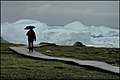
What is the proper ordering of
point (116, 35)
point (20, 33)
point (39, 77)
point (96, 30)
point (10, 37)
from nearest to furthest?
point (39, 77)
point (10, 37)
point (20, 33)
point (116, 35)
point (96, 30)

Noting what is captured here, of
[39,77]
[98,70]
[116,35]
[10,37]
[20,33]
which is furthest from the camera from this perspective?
[116,35]

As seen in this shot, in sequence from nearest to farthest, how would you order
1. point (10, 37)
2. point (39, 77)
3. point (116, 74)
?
point (39, 77) < point (116, 74) < point (10, 37)

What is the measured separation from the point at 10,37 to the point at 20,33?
718 cm

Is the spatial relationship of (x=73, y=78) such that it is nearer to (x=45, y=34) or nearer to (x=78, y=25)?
(x=45, y=34)

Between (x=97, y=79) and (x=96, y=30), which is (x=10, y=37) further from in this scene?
(x=97, y=79)

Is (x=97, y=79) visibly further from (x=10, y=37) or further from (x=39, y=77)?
(x=10, y=37)

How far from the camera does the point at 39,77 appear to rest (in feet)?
38.6

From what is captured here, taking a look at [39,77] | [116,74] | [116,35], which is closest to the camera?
[39,77]

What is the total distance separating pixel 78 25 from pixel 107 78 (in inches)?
4952

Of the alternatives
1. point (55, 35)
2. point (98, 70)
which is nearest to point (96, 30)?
point (55, 35)

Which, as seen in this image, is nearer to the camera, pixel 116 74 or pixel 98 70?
pixel 116 74

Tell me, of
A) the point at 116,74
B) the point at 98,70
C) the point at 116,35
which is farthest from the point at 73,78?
the point at 116,35

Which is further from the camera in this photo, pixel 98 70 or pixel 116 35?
pixel 116 35

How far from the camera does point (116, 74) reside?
532 inches
